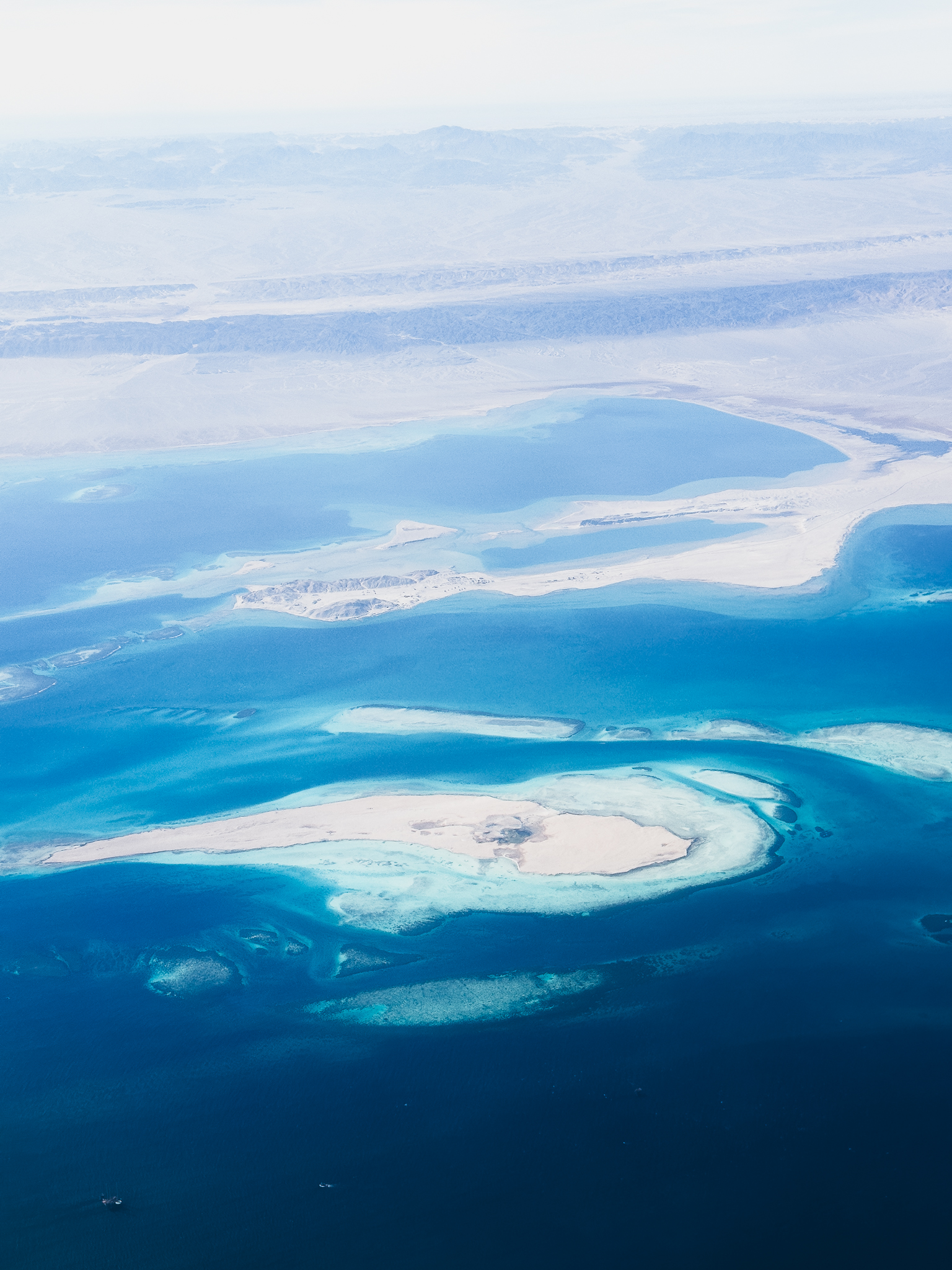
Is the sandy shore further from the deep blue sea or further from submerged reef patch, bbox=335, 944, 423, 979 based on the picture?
submerged reef patch, bbox=335, 944, 423, 979

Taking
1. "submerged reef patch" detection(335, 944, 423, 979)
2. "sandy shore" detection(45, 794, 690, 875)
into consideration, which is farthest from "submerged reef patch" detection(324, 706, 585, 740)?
"submerged reef patch" detection(335, 944, 423, 979)

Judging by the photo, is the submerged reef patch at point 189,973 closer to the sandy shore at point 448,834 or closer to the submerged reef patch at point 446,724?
the sandy shore at point 448,834

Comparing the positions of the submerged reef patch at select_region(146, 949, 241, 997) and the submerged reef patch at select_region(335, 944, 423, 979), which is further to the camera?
the submerged reef patch at select_region(335, 944, 423, 979)

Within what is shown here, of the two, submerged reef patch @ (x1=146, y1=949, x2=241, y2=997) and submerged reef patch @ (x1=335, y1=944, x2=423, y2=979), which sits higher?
submerged reef patch @ (x1=335, y1=944, x2=423, y2=979)

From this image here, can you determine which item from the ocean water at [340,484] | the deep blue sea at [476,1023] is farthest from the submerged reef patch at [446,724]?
the ocean water at [340,484]

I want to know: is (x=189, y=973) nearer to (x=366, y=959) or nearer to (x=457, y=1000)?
(x=366, y=959)

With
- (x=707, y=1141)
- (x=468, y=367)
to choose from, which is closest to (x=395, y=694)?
(x=707, y=1141)

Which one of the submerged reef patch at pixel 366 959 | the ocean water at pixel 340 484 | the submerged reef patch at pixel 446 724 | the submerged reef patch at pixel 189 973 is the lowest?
the submerged reef patch at pixel 189 973
